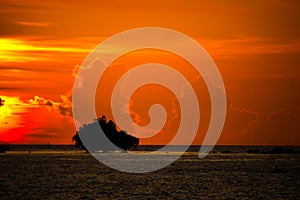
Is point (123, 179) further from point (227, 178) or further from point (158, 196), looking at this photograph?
point (158, 196)

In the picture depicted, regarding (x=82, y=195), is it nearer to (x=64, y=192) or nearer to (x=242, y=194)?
(x=64, y=192)

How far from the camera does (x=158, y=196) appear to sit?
294ft

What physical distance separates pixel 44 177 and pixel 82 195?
1422 inches

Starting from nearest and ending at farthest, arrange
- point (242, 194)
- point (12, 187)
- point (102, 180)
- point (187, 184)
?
point (242, 194)
point (12, 187)
point (187, 184)
point (102, 180)

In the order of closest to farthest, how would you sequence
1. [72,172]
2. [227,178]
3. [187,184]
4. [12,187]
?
[12,187] < [187,184] < [227,178] < [72,172]

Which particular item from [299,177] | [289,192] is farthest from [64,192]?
[299,177]

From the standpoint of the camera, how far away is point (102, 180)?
11875 centimetres

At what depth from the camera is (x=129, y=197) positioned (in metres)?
87.7

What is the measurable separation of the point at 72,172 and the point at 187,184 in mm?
36415

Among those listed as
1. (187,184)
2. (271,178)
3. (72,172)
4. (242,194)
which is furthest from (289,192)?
(72,172)

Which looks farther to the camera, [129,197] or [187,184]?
[187,184]

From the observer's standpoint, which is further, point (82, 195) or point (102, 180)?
point (102, 180)

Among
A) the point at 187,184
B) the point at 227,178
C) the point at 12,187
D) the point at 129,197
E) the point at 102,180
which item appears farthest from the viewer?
the point at 227,178

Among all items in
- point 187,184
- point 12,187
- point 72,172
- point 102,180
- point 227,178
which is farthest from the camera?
point 72,172
